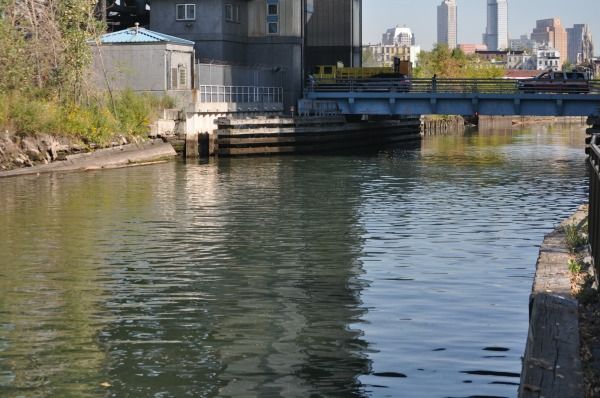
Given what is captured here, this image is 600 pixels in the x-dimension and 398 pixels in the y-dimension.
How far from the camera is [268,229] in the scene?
31922mm

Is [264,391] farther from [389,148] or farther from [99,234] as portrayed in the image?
[389,148]

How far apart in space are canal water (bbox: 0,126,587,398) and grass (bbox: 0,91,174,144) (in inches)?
364

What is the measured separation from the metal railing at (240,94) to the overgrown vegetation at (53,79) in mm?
9744

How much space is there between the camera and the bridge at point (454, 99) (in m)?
74.2

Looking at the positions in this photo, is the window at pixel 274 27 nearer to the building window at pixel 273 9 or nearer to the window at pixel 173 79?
the building window at pixel 273 9

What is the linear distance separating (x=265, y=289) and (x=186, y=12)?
62.9 metres

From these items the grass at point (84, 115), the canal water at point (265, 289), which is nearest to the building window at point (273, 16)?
the grass at point (84, 115)

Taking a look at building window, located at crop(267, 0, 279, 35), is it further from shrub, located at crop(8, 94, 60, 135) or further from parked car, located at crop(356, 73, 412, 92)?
shrub, located at crop(8, 94, 60, 135)

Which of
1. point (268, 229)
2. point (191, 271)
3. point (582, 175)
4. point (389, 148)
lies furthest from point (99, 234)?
point (389, 148)

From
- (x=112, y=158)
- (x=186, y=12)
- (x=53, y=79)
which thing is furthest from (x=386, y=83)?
(x=112, y=158)

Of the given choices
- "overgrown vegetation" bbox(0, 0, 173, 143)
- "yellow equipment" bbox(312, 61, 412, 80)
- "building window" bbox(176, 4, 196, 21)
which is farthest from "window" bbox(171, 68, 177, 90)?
"yellow equipment" bbox(312, 61, 412, 80)

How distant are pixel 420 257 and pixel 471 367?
35.2 ft

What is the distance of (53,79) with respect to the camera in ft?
198

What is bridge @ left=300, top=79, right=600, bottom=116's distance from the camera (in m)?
74.2
